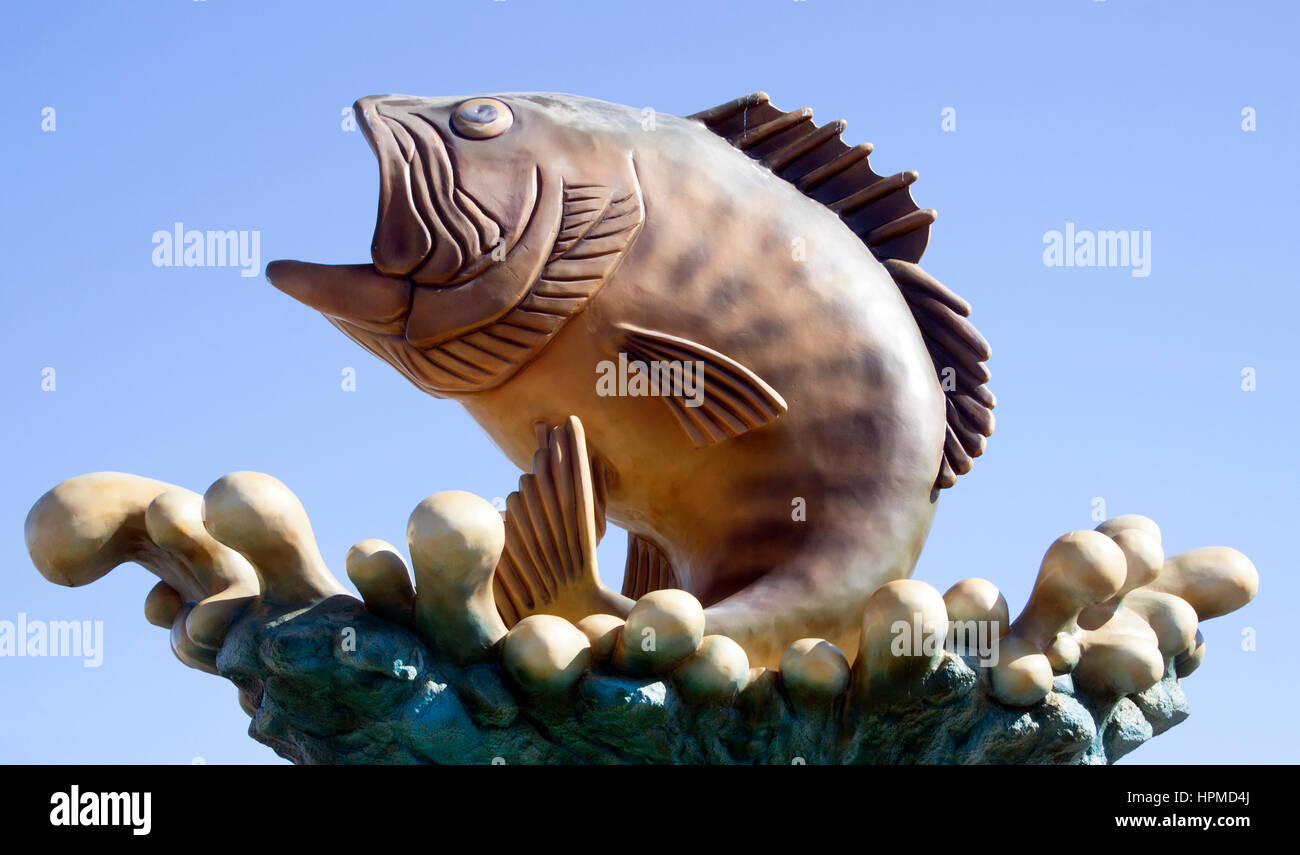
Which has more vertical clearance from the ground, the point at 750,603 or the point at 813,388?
the point at 813,388

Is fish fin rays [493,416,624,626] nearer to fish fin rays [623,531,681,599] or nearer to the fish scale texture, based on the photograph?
the fish scale texture

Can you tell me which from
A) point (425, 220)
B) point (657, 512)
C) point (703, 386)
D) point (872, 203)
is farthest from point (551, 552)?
point (872, 203)

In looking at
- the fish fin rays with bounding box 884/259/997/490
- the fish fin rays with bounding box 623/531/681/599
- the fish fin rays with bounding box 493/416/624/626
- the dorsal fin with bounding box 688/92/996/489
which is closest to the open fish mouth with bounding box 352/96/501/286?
the fish fin rays with bounding box 493/416/624/626

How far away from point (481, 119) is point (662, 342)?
0.80m

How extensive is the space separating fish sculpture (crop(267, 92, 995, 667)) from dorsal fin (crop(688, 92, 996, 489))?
0.17 m

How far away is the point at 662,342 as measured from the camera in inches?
156

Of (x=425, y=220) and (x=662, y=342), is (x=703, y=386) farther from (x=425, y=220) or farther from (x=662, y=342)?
(x=425, y=220)

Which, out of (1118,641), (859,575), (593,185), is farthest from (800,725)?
(593,185)

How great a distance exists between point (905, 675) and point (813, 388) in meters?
0.92

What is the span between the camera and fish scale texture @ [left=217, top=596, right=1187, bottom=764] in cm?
321
